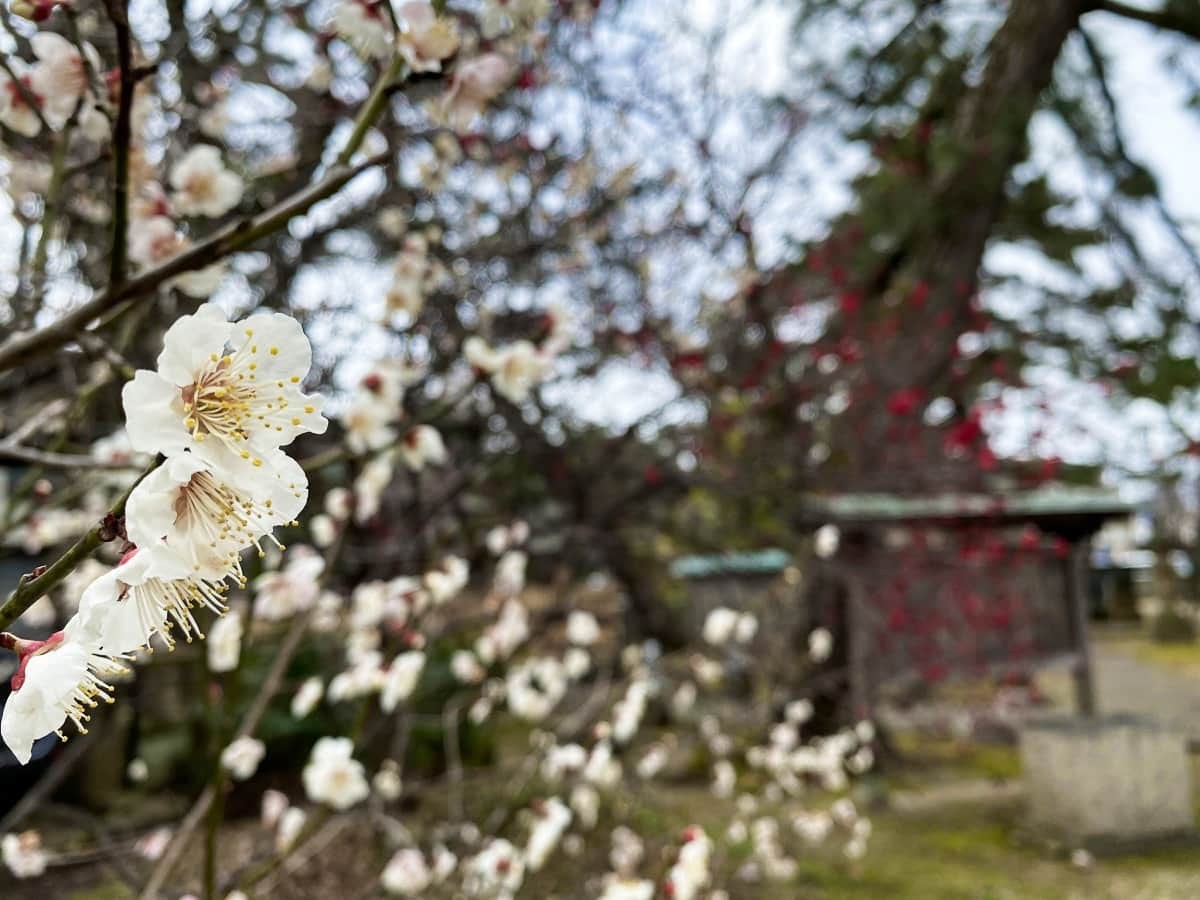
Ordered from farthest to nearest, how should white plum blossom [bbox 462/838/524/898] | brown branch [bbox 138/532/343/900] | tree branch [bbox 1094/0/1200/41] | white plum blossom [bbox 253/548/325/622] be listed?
tree branch [bbox 1094/0/1200/41], white plum blossom [bbox 462/838/524/898], white plum blossom [bbox 253/548/325/622], brown branch [bbox 138/532/343/900]

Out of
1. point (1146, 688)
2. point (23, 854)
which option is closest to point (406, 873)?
point (23, 854)

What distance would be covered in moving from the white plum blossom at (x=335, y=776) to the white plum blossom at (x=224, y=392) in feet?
4.39

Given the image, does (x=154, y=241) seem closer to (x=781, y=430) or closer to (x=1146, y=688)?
(x=781, y=430)

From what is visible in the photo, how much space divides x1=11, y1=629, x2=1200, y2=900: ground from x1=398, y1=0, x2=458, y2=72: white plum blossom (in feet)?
7.87

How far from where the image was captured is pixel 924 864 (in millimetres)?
4172

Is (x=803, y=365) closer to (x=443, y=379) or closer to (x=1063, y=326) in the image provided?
(x=443, y=379)

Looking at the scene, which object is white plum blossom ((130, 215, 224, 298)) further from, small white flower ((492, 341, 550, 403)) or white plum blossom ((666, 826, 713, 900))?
white plum blossom ((666, 826, 713, 900))

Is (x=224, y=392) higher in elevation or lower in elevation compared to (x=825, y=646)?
higher

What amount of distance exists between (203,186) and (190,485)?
3.19 feet

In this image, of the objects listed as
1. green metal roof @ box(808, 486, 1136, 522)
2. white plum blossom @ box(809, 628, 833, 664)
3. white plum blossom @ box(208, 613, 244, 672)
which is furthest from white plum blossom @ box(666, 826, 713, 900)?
green metal roof @ box(808, 486, 1136, 522)

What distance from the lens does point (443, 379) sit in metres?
3.65

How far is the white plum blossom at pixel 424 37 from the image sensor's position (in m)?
1.09

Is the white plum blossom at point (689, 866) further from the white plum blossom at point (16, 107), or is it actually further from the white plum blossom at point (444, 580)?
the white plum blossom at point (16, 107)

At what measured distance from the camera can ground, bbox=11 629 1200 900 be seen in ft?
11.6
